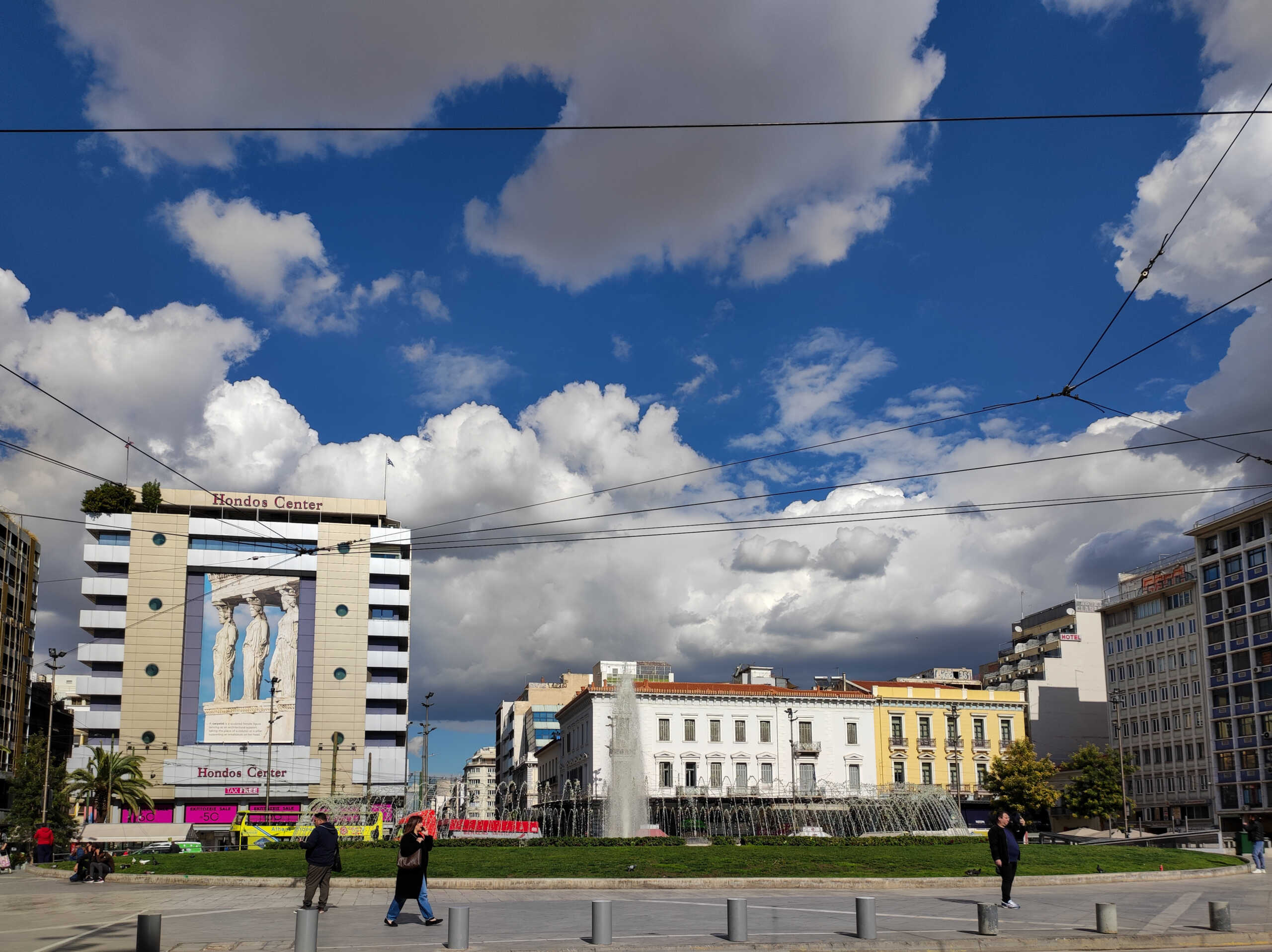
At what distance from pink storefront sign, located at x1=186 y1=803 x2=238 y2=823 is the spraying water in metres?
31.9

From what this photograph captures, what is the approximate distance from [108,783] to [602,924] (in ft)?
227

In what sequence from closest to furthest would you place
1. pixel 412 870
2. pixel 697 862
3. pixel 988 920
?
1. pixel 988 920
2. pixel 412 870
3. pixel 697 862

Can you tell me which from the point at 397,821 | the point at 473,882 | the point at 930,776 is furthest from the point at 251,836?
the point at 930,776

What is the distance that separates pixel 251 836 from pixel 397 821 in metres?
16.7

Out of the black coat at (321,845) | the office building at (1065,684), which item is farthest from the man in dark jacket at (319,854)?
the office building at (1065,684)

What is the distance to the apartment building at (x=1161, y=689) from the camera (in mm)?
84188

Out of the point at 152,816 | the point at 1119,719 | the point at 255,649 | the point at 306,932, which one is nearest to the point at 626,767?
the point at 255,649

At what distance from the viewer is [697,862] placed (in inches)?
1164

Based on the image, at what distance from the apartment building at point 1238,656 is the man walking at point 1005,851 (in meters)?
67.2

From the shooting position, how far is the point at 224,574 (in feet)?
297

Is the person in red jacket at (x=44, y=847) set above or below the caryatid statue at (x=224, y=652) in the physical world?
below

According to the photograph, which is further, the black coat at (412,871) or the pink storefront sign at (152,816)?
the pink storefront sign at (152,816)

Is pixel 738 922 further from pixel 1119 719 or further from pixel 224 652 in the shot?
Result: pixel 224 652

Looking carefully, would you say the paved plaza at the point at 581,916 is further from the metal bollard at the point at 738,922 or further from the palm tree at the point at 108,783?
the palm tree at the point at 108,783
